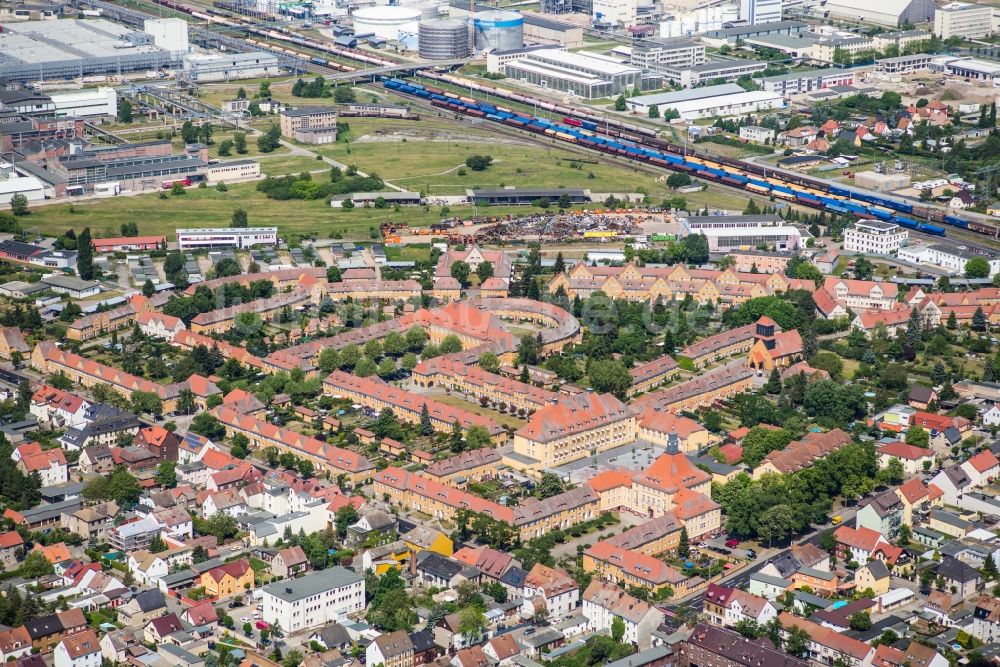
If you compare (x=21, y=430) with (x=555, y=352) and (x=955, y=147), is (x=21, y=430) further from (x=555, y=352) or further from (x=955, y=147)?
(x=955, y=147)

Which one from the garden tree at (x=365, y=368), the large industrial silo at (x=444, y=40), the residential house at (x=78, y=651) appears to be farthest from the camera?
the large industrial silo at (x=444, y=40)

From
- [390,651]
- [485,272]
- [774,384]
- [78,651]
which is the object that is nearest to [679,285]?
[485,272]

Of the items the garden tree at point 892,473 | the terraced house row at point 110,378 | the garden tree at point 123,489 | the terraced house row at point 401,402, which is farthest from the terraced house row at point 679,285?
the garden tree at point 123,489

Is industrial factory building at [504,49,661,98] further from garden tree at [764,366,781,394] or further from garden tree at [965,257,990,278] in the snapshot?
garden tree at [764,366,781,394]

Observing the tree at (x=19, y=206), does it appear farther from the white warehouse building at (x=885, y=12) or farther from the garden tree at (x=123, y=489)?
the white warehouse building at (x=885, y=12)

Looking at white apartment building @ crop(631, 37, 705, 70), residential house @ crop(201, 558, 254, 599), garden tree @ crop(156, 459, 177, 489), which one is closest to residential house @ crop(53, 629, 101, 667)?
residential house @ crop(201, 558, 254, 599)

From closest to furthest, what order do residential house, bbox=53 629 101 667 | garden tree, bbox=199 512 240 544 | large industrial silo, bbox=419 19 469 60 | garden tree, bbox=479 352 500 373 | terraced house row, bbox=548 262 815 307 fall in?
residential house, bbox=53 629 101 667 → garden tree, bbox=199 512 240 544 → garden tree, bbox=479 352 500 373 → terraced house row, bbox=548 262 815 307 → large industrial silo, bbox=419 19 469 60
